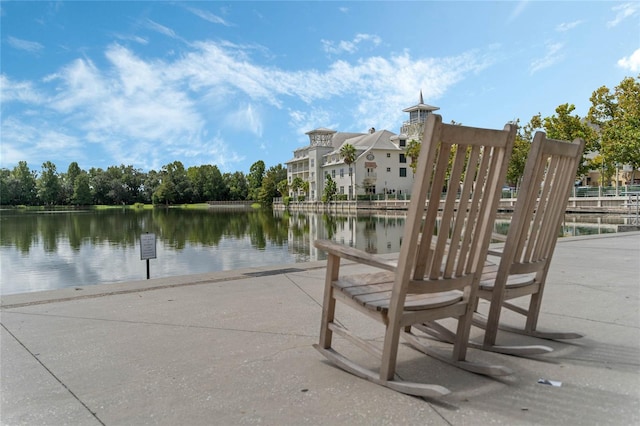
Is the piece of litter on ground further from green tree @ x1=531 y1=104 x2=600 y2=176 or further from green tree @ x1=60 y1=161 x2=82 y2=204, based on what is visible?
green tree @ x1=60 y1=161 x2=82 y2=204

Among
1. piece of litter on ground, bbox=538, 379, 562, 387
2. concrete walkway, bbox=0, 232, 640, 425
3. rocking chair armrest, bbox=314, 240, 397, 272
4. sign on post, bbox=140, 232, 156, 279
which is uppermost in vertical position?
rocking chair armrest, bbox=314, 240, 397, 272

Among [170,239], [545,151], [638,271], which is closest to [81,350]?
[545,151]

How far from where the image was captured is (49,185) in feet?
352

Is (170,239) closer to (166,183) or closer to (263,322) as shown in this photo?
(263,322)

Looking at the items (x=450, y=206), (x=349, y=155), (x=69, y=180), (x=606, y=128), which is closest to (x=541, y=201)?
(x=450, y=206)

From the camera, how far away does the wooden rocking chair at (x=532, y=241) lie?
8.84 feet

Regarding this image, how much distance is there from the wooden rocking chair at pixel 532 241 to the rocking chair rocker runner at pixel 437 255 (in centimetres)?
32

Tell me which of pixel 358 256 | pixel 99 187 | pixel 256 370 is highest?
pixel 99 187

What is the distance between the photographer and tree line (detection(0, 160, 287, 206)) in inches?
4215

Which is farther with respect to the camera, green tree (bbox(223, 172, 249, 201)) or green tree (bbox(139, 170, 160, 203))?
green tree (bbox(139, 170, 160, 203))

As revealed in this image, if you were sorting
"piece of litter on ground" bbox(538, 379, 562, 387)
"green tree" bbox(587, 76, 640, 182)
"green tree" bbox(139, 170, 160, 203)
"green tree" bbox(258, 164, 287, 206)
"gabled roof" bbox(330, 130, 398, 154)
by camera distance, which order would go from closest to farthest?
"piece of litter on ground" bbox(538, 379, 562, 387)
"green tree" bbox(587, 76, 640, 182)
"gabled roof" bbox(330, 130, 398, 154)
"green tree" bbox(258, 164, 287, 206)
"green tree" bbox(139, 170, 160, 203)

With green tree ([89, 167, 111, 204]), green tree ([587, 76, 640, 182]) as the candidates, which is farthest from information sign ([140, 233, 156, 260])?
green tree ([89, 167, 111, 204])

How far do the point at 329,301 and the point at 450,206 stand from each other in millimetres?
951

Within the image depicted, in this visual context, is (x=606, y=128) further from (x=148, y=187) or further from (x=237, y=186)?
(x=148, y=187)
